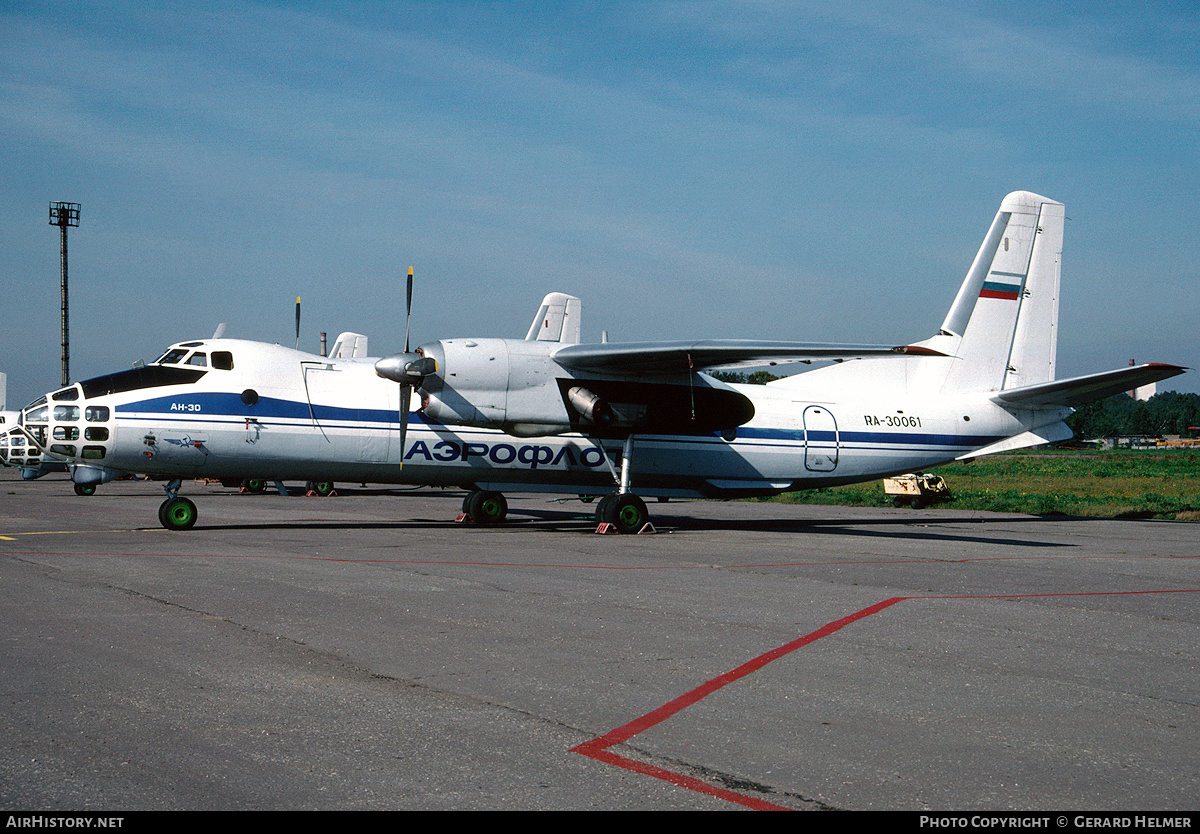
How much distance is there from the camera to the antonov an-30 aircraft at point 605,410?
57.0 feet

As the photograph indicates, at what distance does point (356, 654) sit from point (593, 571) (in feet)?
17.6

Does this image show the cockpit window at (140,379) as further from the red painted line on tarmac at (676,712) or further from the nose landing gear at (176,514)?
the red painted line on tarmac at (676,712)

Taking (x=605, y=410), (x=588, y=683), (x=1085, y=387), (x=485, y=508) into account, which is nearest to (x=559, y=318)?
(x=485, y=508)

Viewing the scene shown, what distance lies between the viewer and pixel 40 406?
658 inches

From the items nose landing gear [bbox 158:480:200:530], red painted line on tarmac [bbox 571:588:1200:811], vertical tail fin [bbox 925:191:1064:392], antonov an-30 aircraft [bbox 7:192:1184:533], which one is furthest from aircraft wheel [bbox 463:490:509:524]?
red painted line on tarmac [bbox 571:588:1200:811]

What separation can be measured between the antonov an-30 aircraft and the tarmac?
13.9 feet

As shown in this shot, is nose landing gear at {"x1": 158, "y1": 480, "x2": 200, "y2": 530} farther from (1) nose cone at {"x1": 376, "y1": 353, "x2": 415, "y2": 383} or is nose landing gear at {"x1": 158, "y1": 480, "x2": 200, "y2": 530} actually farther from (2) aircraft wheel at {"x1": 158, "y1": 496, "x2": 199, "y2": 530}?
Result: (1) nose cone at {"x1": 376, "y1": 353, "x2": 415, "y2": 383}

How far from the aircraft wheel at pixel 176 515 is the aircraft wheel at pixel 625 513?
7.83 m

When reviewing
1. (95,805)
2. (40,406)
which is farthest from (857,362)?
(95,805)

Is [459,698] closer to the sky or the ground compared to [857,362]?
closer to the ground

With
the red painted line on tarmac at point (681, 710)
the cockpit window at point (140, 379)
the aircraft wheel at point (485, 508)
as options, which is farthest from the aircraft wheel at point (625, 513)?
the red painted line on tarmac at point (681, 710)

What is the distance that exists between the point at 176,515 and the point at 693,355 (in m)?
10.0

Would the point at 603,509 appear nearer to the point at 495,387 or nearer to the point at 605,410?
the point at 605,410

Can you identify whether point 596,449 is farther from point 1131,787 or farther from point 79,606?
point 1131,787
